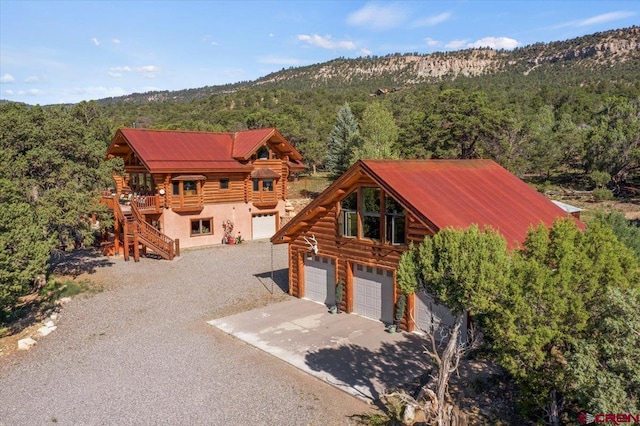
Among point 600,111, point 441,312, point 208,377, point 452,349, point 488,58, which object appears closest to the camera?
point 452,349

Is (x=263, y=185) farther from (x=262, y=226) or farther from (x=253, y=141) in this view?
(x=253, y=141)

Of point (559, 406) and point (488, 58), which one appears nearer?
point (559, 406)

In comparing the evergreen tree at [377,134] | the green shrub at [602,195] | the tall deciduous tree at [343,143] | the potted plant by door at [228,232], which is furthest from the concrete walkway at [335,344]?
the green shrub at [602,195]

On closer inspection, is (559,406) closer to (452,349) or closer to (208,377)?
(452,349)

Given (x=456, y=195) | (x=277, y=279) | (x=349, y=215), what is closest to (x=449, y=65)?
(x=277, y=279)

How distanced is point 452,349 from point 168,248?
65.8 feet

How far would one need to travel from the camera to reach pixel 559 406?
8797 millimetres

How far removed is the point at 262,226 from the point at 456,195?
19382 mm

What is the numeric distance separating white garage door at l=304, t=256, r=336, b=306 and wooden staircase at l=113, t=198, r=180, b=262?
35.4 ft

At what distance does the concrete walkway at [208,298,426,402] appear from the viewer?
37.4 feet

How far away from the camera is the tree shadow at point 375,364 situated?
1102 cm

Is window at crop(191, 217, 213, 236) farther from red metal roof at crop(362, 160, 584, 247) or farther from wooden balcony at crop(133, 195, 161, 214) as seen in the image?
red metal roof at crop(362, 160, 584, 247)

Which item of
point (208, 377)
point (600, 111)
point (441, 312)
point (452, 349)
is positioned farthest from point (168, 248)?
point (600, 111)

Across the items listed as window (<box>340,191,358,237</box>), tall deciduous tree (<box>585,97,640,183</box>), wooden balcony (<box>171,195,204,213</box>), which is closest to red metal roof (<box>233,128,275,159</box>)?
wooden balcony (<box>171,195,204,213</box>)
